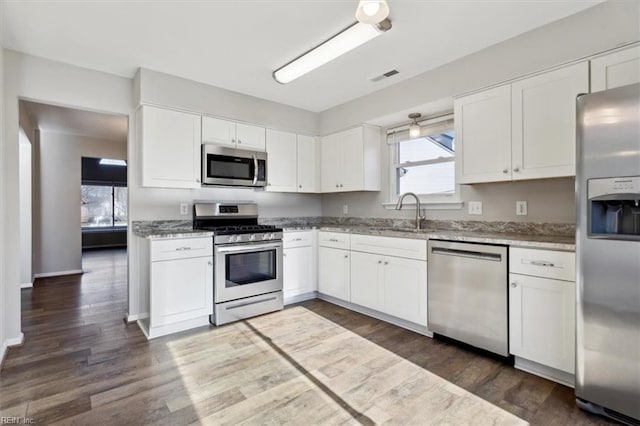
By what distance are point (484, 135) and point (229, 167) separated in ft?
8.26

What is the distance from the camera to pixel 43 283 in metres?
4.73

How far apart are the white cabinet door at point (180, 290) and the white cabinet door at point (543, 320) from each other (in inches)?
101

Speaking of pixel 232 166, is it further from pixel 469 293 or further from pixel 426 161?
pixel 469 293

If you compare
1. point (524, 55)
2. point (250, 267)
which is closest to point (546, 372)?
point (524, 55)

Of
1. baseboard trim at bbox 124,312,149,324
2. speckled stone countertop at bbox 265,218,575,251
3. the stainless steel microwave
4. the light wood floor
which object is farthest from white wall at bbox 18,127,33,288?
speckled stone countertop at bbox 265,218,575,251

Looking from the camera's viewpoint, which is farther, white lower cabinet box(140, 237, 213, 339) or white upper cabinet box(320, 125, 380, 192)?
white upper cabinet box(320, 125, 380, 192)

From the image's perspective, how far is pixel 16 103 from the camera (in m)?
2.65

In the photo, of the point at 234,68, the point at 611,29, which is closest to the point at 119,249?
the point at 234,68

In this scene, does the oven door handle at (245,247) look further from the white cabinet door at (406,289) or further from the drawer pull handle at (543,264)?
the drawer pull handle at (543,264)

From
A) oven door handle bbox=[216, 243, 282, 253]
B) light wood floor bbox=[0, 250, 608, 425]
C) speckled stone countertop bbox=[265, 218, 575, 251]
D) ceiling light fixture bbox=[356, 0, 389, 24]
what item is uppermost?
ceiling light fixture bbox=[356, 0, 389, 24]

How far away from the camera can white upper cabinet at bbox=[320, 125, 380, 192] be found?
12.3 feet

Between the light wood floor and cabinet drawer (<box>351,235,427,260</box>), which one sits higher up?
cabinet drawer (<box>351,235,427,260</box>)

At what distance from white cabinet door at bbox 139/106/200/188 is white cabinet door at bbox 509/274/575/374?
3.01 m

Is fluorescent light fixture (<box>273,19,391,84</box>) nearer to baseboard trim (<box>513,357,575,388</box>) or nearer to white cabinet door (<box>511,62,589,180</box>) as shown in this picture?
white cabinet door (<box>511,62,589,180</box>)
